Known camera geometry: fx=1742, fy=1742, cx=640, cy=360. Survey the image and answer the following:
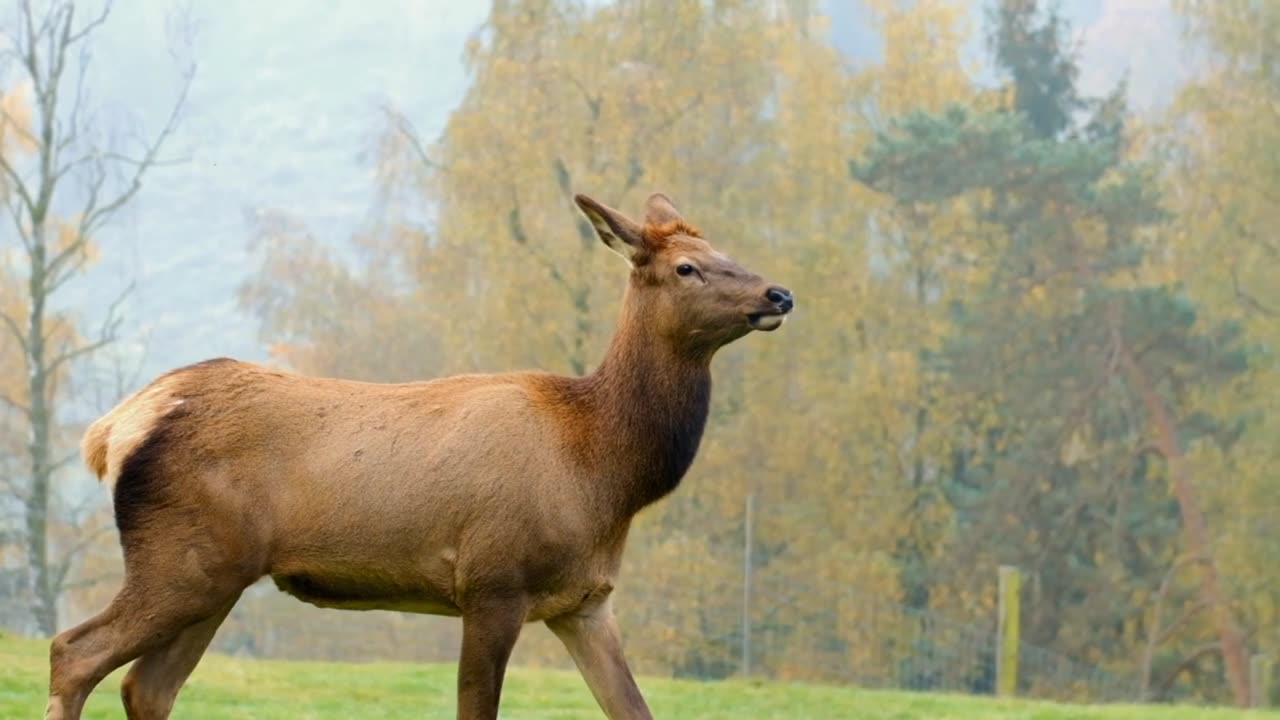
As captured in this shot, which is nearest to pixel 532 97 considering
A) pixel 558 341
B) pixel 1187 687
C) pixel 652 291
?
pixel 558 341

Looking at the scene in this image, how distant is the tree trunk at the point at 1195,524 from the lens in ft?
104

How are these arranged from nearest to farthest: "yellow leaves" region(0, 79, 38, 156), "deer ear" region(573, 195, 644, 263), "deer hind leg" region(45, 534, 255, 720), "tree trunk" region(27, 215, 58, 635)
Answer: "deer hind leg" region(45, 534, 255, 720) < "deer ear" region(573, 195, 644, 263) < "tree trunk" region(27, 215, 58, 635) < "yellow leaves" region(0, 79, 38, 156)

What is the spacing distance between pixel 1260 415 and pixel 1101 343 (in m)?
3.28

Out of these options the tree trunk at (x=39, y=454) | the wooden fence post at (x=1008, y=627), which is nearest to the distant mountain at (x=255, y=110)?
the tree trunk at (x=39, y=454)

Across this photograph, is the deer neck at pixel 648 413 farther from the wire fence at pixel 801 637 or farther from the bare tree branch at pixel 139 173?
the bare tree branch at pixel 139 173

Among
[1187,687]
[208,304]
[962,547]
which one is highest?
[208,304]

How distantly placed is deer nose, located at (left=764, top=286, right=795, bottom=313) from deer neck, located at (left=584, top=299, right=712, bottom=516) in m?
0.43

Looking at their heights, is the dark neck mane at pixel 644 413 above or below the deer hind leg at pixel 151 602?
above

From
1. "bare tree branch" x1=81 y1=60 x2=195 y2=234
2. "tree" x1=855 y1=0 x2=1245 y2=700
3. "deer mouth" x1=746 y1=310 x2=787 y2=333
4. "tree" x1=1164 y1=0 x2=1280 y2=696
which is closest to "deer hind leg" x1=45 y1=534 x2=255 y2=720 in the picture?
"deer mouth" x1=746 y1=310 x2=787 y2=333

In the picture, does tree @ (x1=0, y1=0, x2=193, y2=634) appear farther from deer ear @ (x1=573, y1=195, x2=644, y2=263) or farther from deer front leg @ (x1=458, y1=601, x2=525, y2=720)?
deer front leg @ (x1=458, y1=601, x2=525, y2=720)

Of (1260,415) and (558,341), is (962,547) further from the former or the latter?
(558,341)

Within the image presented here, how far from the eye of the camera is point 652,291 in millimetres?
7094

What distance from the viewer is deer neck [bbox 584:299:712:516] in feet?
22.9

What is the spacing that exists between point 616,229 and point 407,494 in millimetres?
1374
